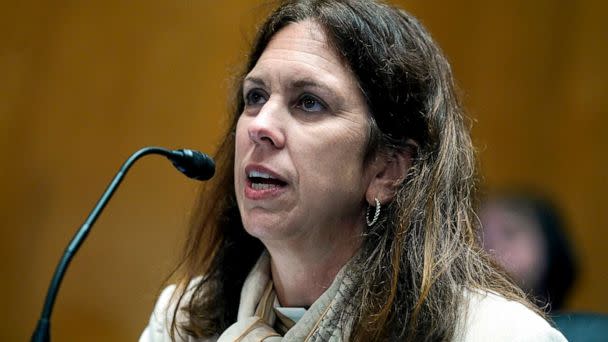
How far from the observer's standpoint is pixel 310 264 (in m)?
1.85

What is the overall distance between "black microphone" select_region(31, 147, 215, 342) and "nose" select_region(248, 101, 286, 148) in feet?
0.66

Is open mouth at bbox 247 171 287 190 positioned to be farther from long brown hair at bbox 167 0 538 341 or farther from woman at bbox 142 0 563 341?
long brown hair at bbox 167 0 538 341

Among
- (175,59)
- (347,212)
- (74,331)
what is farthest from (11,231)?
(347,212)

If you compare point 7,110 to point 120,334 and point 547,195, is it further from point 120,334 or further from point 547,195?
point 547,195

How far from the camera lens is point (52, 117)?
128 inches

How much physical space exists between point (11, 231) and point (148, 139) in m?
0.63

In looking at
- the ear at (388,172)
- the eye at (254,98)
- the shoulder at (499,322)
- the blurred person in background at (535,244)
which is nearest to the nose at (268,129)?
the eye at (254,98)

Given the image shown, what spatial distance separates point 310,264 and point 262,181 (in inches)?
8.9

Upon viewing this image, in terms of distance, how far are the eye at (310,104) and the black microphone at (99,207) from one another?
1.02 ft

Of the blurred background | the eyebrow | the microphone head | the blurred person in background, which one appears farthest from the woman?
the blurred background

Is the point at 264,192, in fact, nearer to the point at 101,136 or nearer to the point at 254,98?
the point at 254,98

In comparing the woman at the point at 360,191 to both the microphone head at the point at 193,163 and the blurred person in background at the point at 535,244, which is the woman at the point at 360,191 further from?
the blurred person in background at the point at 535,244

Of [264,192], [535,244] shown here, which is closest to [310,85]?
[264,192]

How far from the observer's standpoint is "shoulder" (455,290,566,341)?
1.63 meters
